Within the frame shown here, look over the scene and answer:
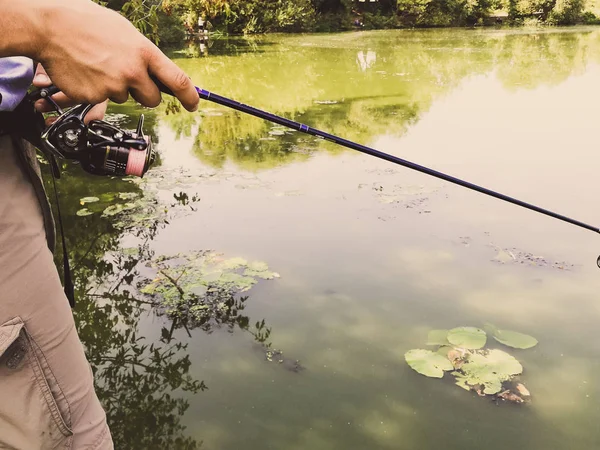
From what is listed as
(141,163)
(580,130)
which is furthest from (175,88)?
(580,130)

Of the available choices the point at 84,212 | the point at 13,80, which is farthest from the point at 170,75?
the point at 84,212

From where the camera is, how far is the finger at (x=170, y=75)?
3.01ft

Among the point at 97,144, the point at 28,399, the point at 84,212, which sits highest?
the point at 97,144

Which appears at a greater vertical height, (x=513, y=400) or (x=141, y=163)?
(x=141, y=163)

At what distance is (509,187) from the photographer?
4.53 m

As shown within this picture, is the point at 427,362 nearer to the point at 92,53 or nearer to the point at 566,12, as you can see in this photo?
the point at 92,53

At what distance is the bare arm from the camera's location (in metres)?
0.84

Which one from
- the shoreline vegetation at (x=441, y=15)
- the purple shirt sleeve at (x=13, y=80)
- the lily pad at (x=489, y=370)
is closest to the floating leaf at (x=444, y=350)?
the lily pad at (x=489, y=370)

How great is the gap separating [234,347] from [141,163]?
4.95 feet

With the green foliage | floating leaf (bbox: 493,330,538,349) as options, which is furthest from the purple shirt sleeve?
the green foliage

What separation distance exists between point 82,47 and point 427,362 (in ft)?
6.73

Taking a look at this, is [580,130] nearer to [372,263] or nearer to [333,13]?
[372,263]

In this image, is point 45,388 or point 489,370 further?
point 489,370

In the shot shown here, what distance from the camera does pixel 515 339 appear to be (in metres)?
2.62
